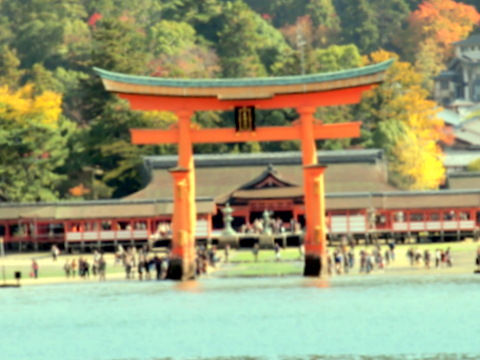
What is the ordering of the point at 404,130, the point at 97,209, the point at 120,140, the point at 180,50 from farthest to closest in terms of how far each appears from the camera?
the point at 180,50 → the point at 404,130 → the point at 120,140 → the point at 97,209

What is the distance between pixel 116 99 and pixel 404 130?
75.6ft

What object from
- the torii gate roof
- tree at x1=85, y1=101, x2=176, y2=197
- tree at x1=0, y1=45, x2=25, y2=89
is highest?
tree at x1=0, y1=45, x2=25, y2=89

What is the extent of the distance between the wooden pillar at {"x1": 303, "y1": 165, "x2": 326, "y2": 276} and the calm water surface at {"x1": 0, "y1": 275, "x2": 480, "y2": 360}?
104 cm

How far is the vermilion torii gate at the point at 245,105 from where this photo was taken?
301ft

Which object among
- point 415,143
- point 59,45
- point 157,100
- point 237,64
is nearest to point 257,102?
Answer: point 157,100

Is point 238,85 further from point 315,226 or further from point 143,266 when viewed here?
point 143,266

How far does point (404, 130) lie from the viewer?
472ft

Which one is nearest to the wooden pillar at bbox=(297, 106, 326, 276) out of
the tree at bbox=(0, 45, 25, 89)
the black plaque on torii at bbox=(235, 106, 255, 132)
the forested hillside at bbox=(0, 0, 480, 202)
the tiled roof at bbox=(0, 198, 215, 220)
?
the black plaque on torii at bbox=(235, 106, 255, 132)

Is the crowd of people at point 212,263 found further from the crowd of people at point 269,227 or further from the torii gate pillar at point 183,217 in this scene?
the crowd of people at point 269,227

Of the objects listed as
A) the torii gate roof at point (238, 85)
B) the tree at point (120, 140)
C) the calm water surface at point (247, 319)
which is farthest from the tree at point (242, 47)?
the calm water surface at point (247, 319)

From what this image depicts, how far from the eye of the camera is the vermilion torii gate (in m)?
91.6

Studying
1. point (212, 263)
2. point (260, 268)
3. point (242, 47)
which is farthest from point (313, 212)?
point (242, 47)

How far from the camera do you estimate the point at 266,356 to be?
67.5 meters

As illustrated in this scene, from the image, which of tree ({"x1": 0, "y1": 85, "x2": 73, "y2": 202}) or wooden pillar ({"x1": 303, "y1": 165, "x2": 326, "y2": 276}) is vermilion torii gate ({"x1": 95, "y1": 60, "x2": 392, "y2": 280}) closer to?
wooden pillar ({"x1": 303, "y1": 165, "x2": 326, "y2": 276})
